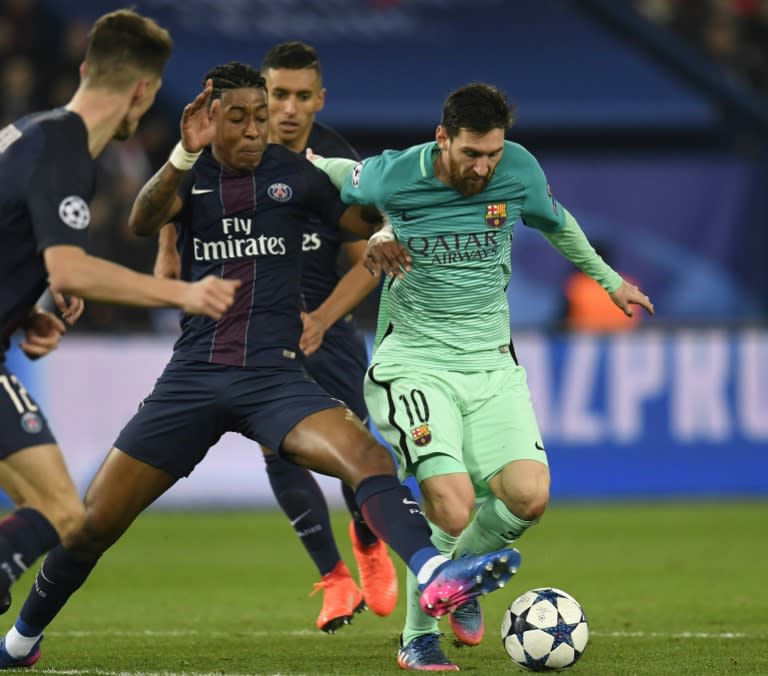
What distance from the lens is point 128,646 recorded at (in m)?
7.36

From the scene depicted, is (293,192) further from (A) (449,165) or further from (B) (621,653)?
(B) (621,653)

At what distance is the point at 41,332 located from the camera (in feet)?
20.1

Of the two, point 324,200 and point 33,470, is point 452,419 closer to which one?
point 324,200

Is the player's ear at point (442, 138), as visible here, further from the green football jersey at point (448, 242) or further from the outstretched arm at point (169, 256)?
the outstretched arm at point (169, 256)

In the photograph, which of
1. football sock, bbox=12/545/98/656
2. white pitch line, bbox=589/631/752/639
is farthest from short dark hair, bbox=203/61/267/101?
white pitch line, bbox=589/631/752/639

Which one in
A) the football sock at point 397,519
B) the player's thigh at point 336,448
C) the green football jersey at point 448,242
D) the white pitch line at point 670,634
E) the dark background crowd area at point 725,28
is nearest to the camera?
the football sock at point 397,519

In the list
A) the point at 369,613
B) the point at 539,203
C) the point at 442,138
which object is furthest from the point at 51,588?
the point at 369,613

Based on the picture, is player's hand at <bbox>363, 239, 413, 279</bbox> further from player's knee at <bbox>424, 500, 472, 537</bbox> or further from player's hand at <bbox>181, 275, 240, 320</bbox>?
player's hand at <bbox>181, 275, 240, 320</bbox>

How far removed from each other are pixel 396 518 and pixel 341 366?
215cm

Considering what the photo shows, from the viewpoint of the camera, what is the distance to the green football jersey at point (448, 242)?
671cm

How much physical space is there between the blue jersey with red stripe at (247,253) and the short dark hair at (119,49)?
115cm

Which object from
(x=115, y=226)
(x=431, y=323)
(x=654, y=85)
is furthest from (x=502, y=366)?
(x=654, y=85)

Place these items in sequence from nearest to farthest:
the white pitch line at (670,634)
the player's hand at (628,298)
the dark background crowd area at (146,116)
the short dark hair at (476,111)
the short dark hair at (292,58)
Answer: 1. the short dark hair at (476,111)
2. the player's hand at (628,298)
3. the white pitch line at (670,634)
4. the short dark hair at (292,58)
5. the dark background crowd area at (146,116)

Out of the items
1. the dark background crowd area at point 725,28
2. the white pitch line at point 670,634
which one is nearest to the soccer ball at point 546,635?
the white pitch line at point 670,634
